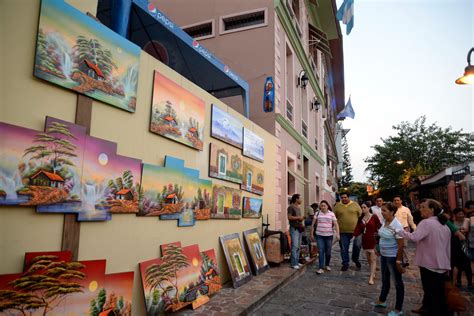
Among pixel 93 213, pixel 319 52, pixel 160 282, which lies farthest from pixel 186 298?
pixel 319 52

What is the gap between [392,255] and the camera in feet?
14.8

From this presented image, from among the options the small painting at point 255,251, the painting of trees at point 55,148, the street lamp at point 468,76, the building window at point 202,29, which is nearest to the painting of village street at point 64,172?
the painting of trees at point 55,148

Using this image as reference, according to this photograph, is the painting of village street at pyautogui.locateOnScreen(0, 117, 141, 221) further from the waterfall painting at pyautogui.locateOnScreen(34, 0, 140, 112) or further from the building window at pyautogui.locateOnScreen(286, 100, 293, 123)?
the building window at pyautogui.locateOnScreen(286, 100, 293, 123)

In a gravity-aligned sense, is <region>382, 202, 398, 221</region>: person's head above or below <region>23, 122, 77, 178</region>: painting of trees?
below

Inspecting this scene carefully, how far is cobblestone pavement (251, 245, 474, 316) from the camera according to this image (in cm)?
476

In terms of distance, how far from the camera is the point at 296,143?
11844 mm

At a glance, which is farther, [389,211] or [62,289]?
[389,211]

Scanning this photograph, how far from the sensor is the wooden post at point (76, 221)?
285 cm

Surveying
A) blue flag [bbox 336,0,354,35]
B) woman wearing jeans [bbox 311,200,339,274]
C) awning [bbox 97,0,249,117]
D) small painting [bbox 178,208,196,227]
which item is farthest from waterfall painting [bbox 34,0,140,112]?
blue flag [bbox 336,0,354,35]

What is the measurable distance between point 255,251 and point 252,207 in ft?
3.33

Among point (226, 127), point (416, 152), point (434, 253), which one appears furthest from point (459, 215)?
point (416, 152)

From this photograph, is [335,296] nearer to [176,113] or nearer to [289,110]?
[176,113]

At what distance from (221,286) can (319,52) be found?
17.7m

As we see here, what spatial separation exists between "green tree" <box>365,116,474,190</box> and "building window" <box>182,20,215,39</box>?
888 inches
